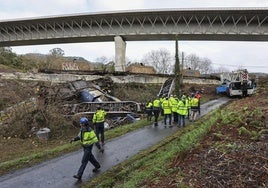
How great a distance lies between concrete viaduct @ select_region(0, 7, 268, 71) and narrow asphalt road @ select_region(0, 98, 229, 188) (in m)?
31.8

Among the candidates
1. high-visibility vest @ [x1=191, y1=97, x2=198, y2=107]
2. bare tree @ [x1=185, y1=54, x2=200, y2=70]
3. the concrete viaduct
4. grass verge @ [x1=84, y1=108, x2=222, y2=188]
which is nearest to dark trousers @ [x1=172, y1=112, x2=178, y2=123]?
high-visibility vest @ [x1=191, y1=97, x2=198, y2=107]

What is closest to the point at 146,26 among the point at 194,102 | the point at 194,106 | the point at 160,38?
the point at 160,38

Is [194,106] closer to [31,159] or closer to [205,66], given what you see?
[31,159]

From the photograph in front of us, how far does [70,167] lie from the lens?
1205 cm

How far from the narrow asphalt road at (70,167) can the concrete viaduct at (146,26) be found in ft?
104

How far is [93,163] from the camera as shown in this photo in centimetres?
1129

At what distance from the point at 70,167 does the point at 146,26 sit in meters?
42.7

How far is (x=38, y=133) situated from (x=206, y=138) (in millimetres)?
12955

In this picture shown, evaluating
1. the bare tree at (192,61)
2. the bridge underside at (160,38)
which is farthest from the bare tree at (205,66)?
the bridge underside at (160,38)

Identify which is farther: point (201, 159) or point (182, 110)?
point (182, 110)

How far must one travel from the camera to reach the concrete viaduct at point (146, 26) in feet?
159

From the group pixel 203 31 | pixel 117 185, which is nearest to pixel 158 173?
pixel 117 185

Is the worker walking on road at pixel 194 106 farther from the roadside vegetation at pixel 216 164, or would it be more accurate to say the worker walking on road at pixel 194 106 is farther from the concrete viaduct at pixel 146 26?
the concrete viaduct at pixel 146 26

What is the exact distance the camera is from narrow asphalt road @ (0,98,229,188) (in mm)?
10523
